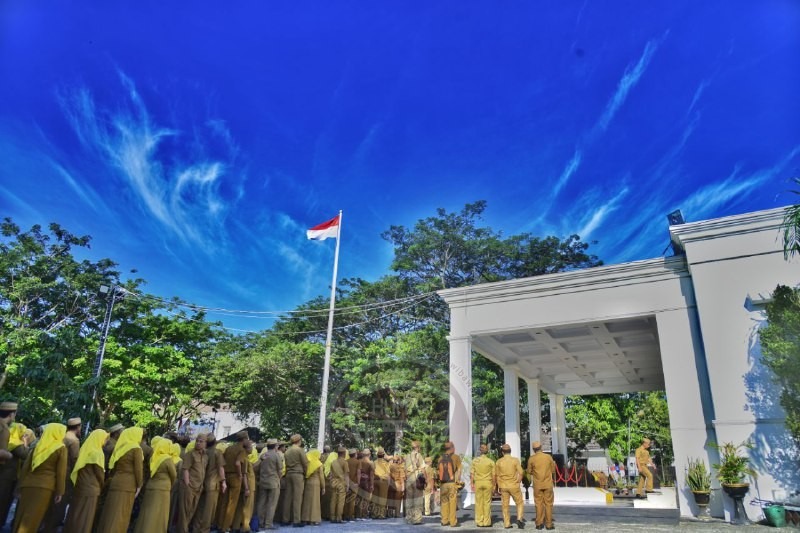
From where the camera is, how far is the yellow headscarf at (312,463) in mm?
9328

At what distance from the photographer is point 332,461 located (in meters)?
10.1

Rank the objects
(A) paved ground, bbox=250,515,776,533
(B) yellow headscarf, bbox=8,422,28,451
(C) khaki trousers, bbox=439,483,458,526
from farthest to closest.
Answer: (C) khaki trousers, bbox=439,483,458,526 < (A) paved ground, bbox=250,515,776,533 < (B) yellow headscarf, bbox=8,422,28,451

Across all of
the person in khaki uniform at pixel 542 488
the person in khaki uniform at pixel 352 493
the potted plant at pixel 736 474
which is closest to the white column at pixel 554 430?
the potted plant at pixel 736 474

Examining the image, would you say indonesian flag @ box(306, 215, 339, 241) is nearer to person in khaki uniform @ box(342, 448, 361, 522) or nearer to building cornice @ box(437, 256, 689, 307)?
building cornice @ box(437, 256, 689, 307)

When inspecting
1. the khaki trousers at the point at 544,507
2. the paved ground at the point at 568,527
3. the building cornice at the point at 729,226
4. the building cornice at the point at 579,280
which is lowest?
the paved ground at the point at 568,527

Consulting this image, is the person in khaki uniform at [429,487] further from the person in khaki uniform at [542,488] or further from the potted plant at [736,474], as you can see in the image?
the potted plant at [736,474]

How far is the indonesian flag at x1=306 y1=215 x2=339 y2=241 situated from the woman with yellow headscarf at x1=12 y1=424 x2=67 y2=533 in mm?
12966

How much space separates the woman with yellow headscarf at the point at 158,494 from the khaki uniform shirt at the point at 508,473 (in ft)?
17.2

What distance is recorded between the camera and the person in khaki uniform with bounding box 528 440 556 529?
827 cm

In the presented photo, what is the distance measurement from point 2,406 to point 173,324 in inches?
785

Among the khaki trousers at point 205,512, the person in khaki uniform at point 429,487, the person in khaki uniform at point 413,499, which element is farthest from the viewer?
the person in khaki uniform at point 429,487

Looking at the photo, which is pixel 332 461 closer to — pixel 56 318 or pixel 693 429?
pixel 693 429

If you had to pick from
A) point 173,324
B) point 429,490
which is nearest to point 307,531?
point 429,490

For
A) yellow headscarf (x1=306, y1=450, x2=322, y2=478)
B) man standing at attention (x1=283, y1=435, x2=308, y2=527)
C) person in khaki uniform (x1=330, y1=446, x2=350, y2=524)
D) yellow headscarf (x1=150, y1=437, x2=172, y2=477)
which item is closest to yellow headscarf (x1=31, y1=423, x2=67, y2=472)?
yellow headscarf (x1=150, y1=437, x2=172, y2=477)
